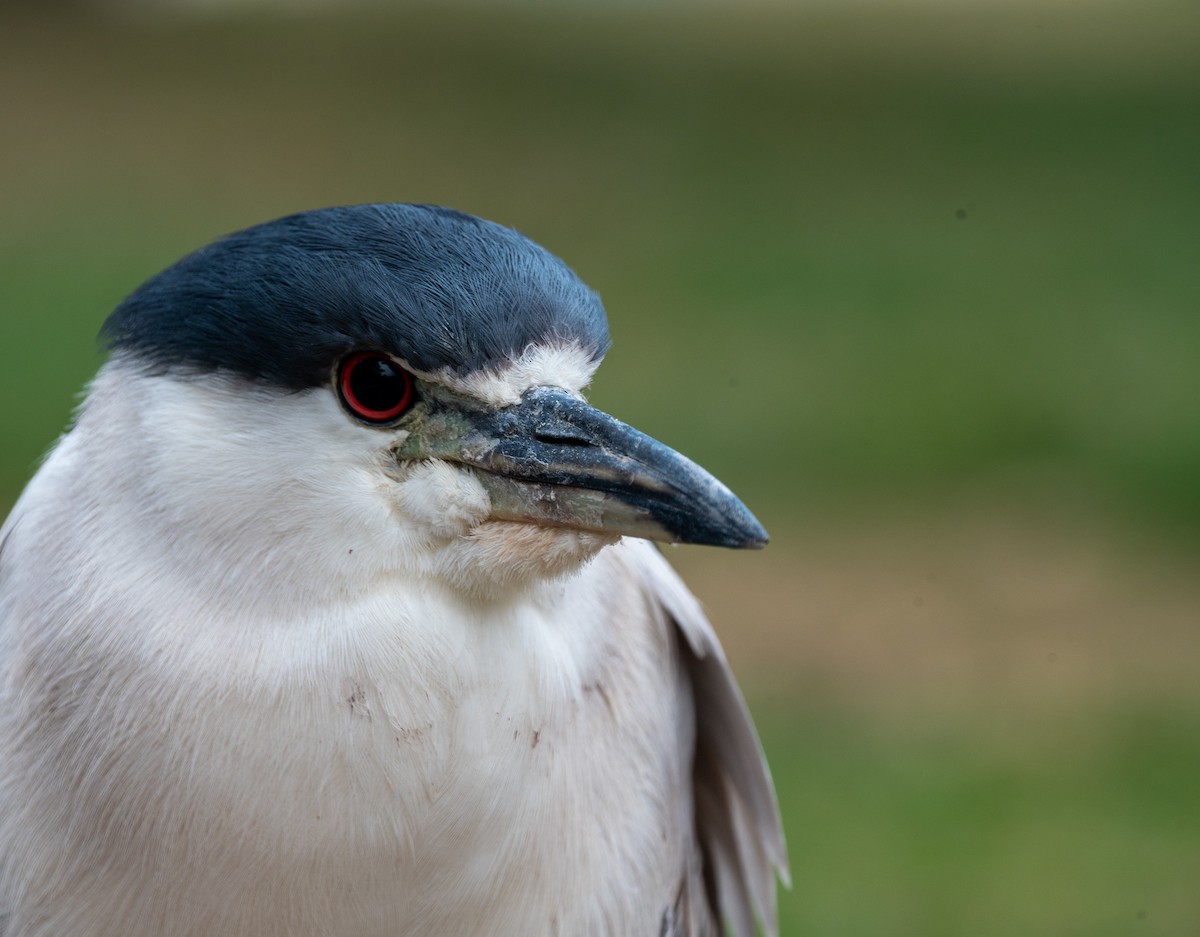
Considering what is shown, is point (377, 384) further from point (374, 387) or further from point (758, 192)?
point (758, 192)

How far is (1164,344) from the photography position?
9.61m

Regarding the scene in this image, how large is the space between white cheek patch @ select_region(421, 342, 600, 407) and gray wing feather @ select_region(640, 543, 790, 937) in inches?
25.2

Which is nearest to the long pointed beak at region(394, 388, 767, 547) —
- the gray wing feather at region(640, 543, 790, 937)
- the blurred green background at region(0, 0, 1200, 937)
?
the gray wing feather at region(640, 543, 790, 937)

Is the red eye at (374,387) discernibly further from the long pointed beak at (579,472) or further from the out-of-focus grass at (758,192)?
the out-of-focus grass at (758,192)

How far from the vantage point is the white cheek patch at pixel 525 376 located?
1994mm

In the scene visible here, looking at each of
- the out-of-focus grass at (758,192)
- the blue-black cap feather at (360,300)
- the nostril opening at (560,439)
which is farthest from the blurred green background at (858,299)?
the nostril opening at (560,439)

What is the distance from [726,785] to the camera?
2943 millimetres

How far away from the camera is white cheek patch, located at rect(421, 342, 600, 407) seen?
1.99 m

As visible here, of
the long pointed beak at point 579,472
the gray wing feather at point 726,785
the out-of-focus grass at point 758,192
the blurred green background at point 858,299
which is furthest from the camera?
the out-of-focus grass at point 758,192

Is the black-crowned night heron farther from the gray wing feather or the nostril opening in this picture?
the gray wing feather

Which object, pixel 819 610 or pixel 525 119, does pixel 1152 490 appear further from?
pixel 525 119

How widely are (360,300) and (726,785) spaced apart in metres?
1.44

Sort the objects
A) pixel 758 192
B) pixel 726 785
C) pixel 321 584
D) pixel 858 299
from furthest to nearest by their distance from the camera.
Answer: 1. pixel 758 192
2. pixel 858 299
3. pixel 726 785
4. pixel 321 584

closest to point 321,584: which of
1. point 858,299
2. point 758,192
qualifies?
point 858,299
